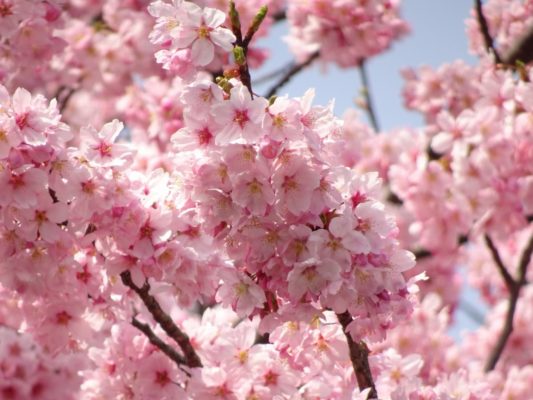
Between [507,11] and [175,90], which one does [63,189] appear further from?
[507,11]

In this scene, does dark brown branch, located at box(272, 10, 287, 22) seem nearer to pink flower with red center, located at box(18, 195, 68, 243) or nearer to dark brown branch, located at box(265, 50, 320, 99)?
dark brown branch, located at box(265, 50, 320, 99)

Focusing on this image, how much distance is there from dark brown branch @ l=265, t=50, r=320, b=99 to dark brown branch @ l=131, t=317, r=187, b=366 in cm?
262

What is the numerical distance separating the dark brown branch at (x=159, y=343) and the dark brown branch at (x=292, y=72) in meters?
2.62

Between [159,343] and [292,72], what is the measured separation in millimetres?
3373

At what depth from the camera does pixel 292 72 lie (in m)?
6.45

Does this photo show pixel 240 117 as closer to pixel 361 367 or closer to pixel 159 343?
pixel 361 367

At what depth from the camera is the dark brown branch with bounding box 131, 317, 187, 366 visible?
139 inches

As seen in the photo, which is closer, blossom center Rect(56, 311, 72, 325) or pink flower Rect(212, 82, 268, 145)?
pink flower Rect(212, 82, 268, 145)

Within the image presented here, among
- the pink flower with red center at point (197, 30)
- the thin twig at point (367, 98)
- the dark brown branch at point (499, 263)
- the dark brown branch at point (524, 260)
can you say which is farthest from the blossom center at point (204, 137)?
the thin twig at point (367, 98)

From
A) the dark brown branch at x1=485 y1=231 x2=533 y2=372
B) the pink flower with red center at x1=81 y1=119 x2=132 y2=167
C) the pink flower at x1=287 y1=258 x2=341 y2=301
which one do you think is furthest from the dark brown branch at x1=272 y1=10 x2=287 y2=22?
the pink flower at x1=287 y1=258 x2=341 y2=301

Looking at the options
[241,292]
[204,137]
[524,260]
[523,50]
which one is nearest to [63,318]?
[241,292]

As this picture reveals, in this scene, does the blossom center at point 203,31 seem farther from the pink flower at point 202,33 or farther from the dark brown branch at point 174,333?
the dark brown branch at point 174,333

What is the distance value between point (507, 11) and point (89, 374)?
12.9 ft

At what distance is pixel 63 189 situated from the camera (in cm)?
297
